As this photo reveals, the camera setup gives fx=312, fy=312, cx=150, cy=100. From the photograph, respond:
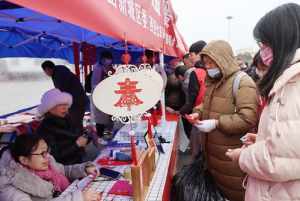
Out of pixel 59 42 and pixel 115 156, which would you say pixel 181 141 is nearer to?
pixel 115 156

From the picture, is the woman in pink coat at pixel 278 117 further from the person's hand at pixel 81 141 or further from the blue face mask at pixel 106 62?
the blue face mask at pixel 106 62

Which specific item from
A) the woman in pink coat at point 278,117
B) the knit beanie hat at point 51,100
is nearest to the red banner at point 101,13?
the woman in pink coat at point 278,117

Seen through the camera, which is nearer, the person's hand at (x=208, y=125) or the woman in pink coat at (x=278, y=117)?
the woman in pink coat at (x=278, y=117)

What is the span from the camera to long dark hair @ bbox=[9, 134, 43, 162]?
5.08 ft

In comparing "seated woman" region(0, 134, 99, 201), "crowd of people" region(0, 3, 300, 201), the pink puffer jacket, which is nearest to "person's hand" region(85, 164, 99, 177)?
"crowd of people" region(0, 3, 300, 201)

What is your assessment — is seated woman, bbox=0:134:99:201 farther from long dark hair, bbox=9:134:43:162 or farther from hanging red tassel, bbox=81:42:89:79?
hanging red tassel, bbox=81:42:89:79

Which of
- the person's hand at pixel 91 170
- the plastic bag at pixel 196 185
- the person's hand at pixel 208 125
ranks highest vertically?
the person's hand at pixel 208 125

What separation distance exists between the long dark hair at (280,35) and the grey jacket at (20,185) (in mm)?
1031

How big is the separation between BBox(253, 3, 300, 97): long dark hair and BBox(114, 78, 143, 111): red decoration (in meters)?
0.66

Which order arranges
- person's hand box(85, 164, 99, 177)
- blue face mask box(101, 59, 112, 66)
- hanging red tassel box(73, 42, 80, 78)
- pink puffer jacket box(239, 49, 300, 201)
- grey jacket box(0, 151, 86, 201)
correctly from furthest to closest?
1. hanging red tassel box(73, 42, 80, 78)
2. blue face mask box(101, 59, 112, 66)
3. person's hand box(85, 164, 99, 177)
4. grey jacket box(0, 151, 86, 201)
5. pink puffer jacket box(239, 49, 300, 201)

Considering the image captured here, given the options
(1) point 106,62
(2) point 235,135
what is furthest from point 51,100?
(1) point 106,62

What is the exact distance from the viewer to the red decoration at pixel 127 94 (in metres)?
1.59

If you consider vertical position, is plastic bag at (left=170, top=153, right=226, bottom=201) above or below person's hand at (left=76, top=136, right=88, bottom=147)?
below

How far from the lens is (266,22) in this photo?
1.19 m
